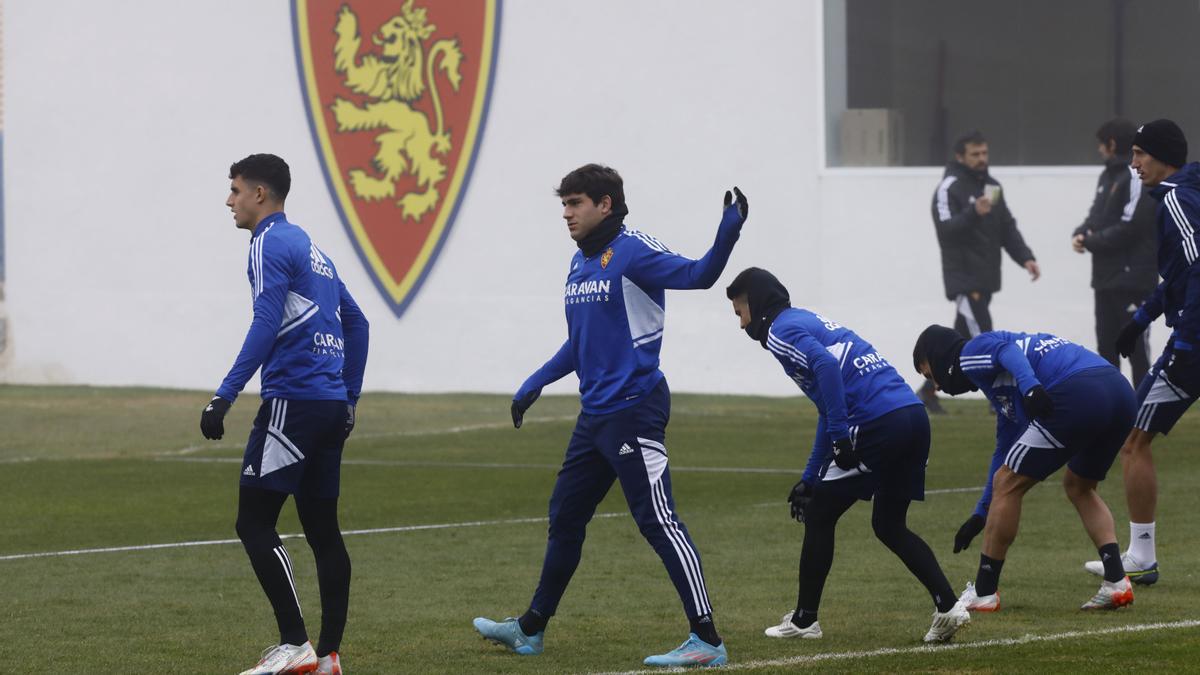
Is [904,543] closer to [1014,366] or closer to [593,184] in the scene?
[1014,366]

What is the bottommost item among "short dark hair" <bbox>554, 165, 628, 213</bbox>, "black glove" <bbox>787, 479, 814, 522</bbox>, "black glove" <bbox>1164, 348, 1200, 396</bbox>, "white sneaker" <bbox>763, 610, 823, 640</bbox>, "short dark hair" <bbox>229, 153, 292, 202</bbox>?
"white sneaker" <bbox>763, 610, 823, 640</bbox>

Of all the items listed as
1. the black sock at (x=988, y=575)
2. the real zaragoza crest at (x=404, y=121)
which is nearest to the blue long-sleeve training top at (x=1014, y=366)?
the black sock at (x=988, y=575)

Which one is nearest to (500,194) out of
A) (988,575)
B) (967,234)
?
(967,234)

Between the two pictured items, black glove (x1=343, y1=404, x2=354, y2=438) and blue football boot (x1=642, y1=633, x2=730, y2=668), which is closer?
blue football boot (x1=642, y1=633, x2=730, y2=668)

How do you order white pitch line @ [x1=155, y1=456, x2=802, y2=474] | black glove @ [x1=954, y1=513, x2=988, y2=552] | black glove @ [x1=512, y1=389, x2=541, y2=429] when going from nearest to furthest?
black glove @ [x1=512, y1=389, x2=541, y2=429]
black glove @ [x1=954, y1=513, x2=988, y2=552]
white pitch line @ [x1=155, y1=456, x2=802, y2=474]

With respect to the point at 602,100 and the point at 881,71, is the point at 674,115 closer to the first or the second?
the point at 602,100

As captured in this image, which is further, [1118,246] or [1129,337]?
[1118,246]

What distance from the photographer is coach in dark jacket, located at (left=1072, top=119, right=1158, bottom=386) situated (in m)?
16.3

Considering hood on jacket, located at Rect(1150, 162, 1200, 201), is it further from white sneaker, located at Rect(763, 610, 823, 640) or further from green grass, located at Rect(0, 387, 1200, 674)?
white sneaker, located at Rect(763, 610, 823, 640)

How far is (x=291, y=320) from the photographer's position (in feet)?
23.6

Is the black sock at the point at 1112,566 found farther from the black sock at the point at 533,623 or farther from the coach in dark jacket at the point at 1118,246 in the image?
the coach in dark jacket at the point at 1118,246

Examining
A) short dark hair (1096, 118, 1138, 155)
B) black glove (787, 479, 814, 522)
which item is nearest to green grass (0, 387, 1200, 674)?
black glove (787, 479, 814, 522)

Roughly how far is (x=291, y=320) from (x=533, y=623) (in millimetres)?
1532

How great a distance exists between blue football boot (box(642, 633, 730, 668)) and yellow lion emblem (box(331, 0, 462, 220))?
715 inches
